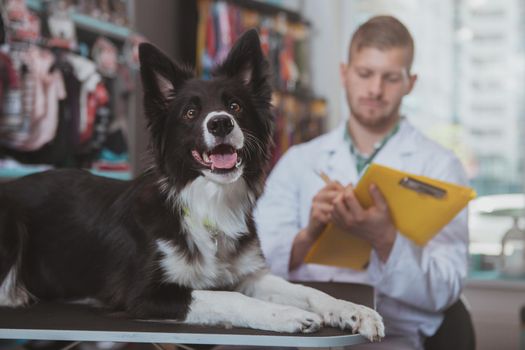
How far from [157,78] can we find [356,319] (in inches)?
27.7

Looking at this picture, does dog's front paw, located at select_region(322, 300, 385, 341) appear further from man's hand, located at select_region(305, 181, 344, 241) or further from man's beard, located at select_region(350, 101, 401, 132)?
man's beard, located at select_region(350, 101, 401, 132)

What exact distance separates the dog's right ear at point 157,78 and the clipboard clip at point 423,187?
605 millimetres

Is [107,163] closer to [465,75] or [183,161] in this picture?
[183,161]

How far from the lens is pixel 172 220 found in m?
1.43

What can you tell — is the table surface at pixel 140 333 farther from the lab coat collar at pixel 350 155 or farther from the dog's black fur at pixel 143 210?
the lab coat collar at pixel 350 155

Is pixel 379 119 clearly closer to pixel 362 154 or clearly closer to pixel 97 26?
pixel 362 154

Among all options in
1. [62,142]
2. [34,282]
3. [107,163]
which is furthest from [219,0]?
[34,282]

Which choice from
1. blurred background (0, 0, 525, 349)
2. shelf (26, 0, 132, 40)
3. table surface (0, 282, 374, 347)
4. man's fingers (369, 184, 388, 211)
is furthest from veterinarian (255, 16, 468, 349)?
shelf (26, 0, 132, 40)

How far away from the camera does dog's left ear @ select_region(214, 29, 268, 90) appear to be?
156 cm

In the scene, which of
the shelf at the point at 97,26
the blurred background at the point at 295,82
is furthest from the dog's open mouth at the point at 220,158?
the shelf at the point at 97,26

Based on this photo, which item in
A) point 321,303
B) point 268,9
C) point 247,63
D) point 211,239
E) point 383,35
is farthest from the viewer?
point 268,9

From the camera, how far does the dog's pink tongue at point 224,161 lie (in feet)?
4.64

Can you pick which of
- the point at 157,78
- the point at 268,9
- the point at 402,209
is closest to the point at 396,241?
the point at 402,209

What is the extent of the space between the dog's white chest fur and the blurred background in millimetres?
1301
